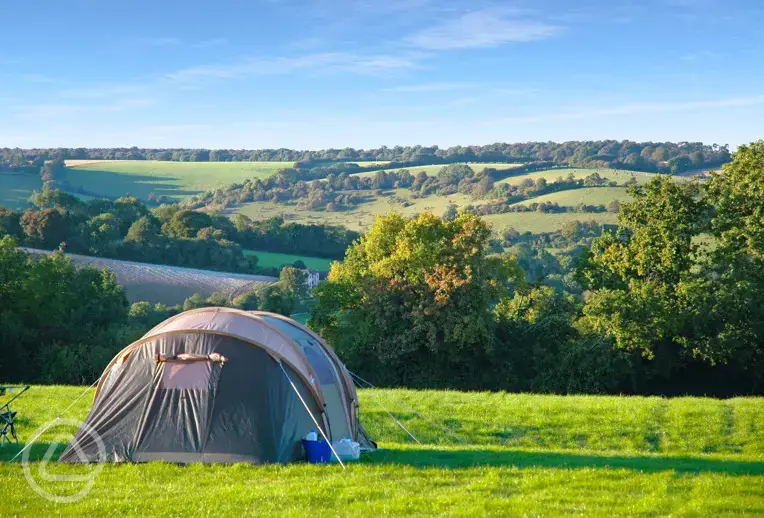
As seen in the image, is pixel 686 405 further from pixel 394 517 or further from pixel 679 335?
pixel 394 517

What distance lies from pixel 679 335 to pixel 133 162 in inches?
6155

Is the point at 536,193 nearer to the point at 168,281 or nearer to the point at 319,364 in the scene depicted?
the point at 168,281

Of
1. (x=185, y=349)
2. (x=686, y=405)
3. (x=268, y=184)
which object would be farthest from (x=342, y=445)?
(x=268, y=184)

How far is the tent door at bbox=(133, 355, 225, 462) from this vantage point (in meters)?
14.9

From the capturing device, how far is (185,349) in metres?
15.4

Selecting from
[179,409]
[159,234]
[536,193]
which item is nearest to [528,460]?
[179,409]

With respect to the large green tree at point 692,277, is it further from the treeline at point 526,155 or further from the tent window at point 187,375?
the treeline at point 526,155

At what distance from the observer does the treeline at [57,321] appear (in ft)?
132

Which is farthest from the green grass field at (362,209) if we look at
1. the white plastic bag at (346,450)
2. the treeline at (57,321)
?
the white plastic bag at (346,450)

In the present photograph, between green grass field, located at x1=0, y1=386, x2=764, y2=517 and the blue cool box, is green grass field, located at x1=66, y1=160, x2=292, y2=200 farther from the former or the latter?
green grass field, located at x1=0, y1=386, x2=764, y2=517

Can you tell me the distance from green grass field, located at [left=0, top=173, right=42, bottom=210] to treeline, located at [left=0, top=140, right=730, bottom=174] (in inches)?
371

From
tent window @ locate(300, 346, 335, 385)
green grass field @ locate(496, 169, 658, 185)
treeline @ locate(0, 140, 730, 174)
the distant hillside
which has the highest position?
treeline @ locate(0, 140, 730, 174)

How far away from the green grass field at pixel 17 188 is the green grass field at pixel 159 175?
7.64m

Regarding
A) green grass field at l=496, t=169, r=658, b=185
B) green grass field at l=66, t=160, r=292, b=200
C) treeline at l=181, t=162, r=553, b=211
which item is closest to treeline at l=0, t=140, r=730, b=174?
green grass field at l=496, t=169, r=658, b=185
